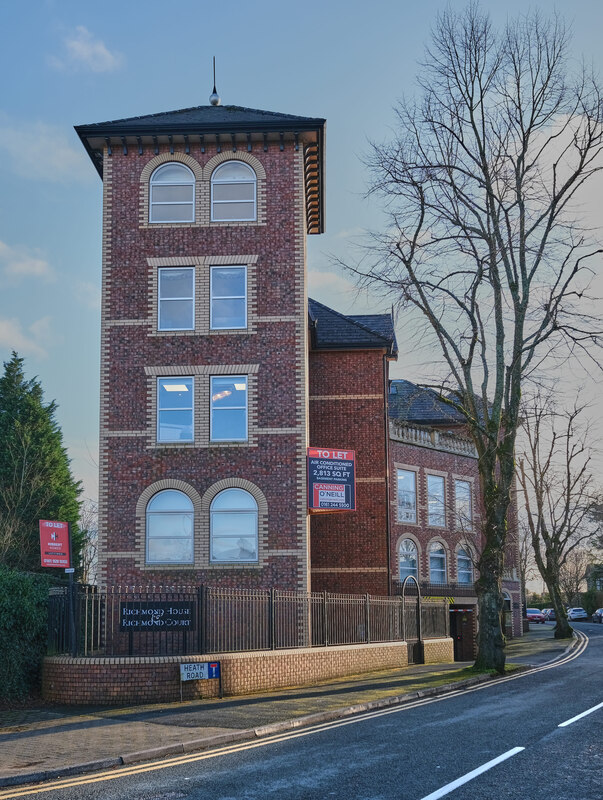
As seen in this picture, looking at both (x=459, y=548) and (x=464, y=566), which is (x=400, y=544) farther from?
(x=464, y=566)

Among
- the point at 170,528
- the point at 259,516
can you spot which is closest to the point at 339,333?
the point at 259,516

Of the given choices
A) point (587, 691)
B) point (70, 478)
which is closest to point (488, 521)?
point (587, 691)

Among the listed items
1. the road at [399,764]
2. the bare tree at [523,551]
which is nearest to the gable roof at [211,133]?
the road at [399,764]

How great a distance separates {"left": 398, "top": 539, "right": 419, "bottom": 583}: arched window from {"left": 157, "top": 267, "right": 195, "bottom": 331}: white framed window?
15.5 meters

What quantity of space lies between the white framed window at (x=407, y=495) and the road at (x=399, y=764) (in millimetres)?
21723

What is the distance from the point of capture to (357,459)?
34.2 m

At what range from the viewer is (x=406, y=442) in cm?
3778

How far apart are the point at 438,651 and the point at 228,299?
44.9ft

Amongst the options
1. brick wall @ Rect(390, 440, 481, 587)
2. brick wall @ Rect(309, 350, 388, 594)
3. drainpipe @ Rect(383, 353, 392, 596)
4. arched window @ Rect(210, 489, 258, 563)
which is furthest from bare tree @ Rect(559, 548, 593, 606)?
arched window @ Rect(210, 489, 258, 563)

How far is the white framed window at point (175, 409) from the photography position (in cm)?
2527

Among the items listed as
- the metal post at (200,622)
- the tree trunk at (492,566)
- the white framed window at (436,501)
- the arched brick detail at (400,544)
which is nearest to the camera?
the metal post at (200,622)

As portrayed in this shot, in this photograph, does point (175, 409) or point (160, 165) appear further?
point (160, 165)

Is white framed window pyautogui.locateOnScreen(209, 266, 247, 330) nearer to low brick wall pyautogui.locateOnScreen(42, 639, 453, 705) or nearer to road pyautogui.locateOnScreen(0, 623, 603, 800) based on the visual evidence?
low brick wall pyautogui.locateOnScreen(42, 639, 453, 705)

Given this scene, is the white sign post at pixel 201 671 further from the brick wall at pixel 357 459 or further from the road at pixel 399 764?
the brick wall at pixel 357 459
